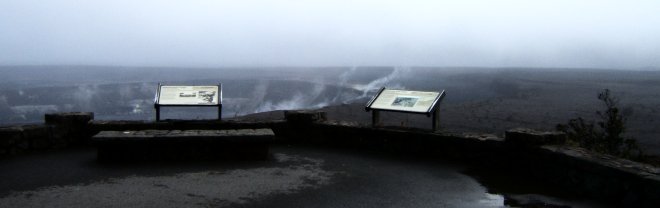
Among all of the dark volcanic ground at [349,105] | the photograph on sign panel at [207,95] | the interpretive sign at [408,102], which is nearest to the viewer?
the interpretive sign at [408,102]

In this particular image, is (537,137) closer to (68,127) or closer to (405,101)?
(405,101)

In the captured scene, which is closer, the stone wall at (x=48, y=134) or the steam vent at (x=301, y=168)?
the steam vent at (x=301, y=168)

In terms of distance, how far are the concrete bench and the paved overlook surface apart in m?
0.28

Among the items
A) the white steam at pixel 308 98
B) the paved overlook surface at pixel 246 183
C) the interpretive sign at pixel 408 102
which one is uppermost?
the interpretive sign at pixel 408 102

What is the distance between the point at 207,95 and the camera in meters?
10.6

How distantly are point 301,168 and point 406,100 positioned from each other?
8.04 feet

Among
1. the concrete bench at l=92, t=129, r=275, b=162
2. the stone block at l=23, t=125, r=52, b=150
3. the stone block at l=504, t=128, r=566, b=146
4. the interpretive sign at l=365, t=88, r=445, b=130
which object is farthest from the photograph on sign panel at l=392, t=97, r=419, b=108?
the stone block at l=23, t=125, r=52, b=150

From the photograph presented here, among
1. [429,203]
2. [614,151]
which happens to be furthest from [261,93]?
[429,203]

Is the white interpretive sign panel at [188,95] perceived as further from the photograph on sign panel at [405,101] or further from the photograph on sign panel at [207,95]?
the photograph on sign panel at [405,101]

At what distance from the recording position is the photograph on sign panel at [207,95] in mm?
10422

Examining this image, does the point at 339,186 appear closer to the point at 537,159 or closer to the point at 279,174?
the point at 279,174

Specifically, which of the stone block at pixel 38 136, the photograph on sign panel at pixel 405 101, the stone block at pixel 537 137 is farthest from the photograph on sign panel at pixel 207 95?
the stone block at pixel 537 137

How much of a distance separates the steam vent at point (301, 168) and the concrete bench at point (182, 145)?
0.02 m

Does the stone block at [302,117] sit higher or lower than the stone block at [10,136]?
higher
